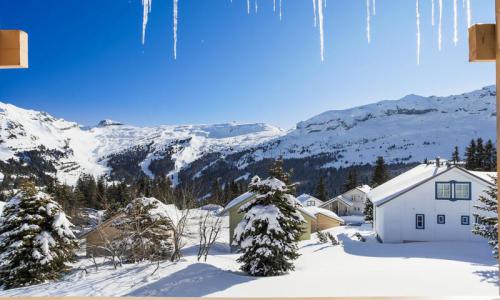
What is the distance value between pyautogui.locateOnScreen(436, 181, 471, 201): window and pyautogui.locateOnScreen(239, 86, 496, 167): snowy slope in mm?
86907

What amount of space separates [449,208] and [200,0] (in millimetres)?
12116

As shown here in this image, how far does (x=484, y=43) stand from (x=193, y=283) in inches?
270

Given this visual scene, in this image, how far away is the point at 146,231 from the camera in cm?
963

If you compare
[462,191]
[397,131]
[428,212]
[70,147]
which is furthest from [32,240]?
[70,147]

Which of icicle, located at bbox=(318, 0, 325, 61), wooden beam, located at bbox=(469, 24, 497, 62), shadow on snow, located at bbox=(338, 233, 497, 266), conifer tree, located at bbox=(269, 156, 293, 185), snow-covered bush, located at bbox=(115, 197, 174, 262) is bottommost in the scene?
shadow on snow, located at bbox=(338, 233, 497, 266)

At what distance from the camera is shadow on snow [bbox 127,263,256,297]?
641 centimetres

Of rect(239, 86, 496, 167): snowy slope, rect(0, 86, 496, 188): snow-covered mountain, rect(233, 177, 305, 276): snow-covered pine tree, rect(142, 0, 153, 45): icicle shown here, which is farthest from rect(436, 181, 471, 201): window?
rect(239, 86, 496, 167): snowy slope

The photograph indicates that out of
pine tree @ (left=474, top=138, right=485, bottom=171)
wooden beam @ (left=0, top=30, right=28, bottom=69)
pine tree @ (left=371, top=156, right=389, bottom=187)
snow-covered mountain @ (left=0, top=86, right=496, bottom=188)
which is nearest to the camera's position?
wooden beam @ (left=0, top=30, right=28, bottom=69)

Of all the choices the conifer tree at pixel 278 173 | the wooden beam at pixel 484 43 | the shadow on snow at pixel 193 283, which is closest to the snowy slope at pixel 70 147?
the conifer tree at pixel 278 173

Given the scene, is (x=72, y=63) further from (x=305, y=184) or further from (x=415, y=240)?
(x=305, y=184)

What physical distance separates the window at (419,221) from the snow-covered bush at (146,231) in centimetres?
862

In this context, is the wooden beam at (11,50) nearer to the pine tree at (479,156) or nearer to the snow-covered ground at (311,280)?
the snow-covered ground at (311,280)

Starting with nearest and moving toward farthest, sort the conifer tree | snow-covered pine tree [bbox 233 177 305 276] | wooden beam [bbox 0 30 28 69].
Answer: wooden beam [bbox 0 30 28 69] < snow-covered pine tree [bbox 233 177 305 276] < the conifer tree

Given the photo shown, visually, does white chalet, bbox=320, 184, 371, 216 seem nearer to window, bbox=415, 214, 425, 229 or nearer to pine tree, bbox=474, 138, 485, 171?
pine tree, bbox=474, 138, 485, 171
